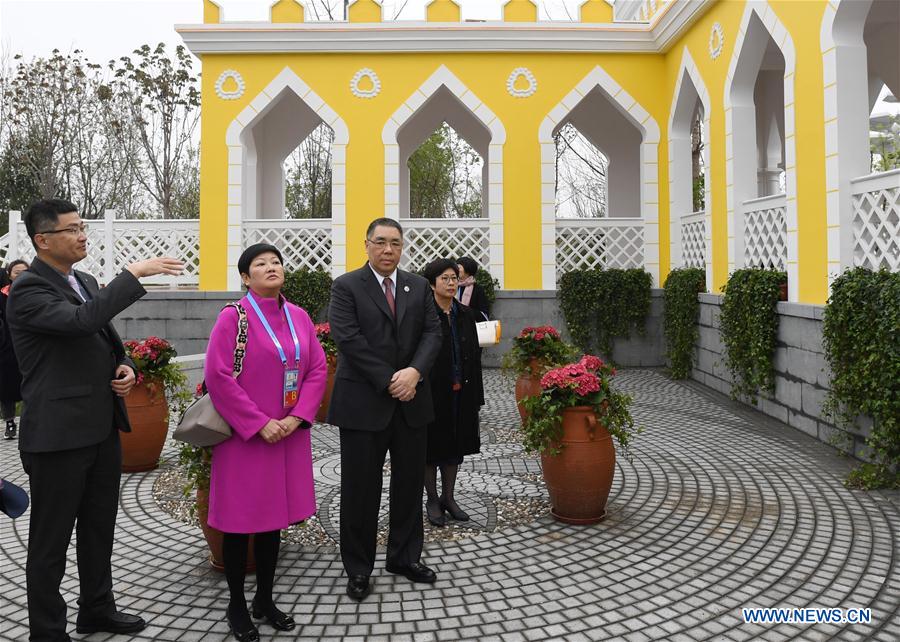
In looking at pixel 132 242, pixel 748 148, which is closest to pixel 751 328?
pixel 748 148

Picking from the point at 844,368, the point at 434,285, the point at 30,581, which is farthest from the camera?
the point at 844,368

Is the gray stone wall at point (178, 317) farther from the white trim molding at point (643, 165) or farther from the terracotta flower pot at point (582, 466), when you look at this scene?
the terracotta flower pot at point (582, 466)

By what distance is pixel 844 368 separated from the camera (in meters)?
5.64

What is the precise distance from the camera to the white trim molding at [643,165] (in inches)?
437

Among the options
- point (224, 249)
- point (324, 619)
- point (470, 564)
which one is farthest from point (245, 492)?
point (224, 249)

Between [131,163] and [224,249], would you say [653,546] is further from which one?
[131,163]

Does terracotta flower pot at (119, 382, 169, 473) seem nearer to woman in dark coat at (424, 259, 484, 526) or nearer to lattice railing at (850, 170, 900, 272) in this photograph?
woman in dark coat at (424, 259, 484, 526)

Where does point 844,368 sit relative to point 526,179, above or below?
below

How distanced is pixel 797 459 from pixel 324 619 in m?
4.66

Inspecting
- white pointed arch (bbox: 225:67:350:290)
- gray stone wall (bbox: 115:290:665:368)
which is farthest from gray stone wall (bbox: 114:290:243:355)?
Result: white pointed arch (bbox: 225:67:350:290)

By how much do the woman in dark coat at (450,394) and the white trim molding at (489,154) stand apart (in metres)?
6.68

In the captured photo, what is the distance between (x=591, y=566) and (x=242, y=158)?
9638 mm

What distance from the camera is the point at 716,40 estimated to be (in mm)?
9047

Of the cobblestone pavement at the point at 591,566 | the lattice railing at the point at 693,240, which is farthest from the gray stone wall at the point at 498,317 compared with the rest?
the cobblestone pavement at the point at 591,566
